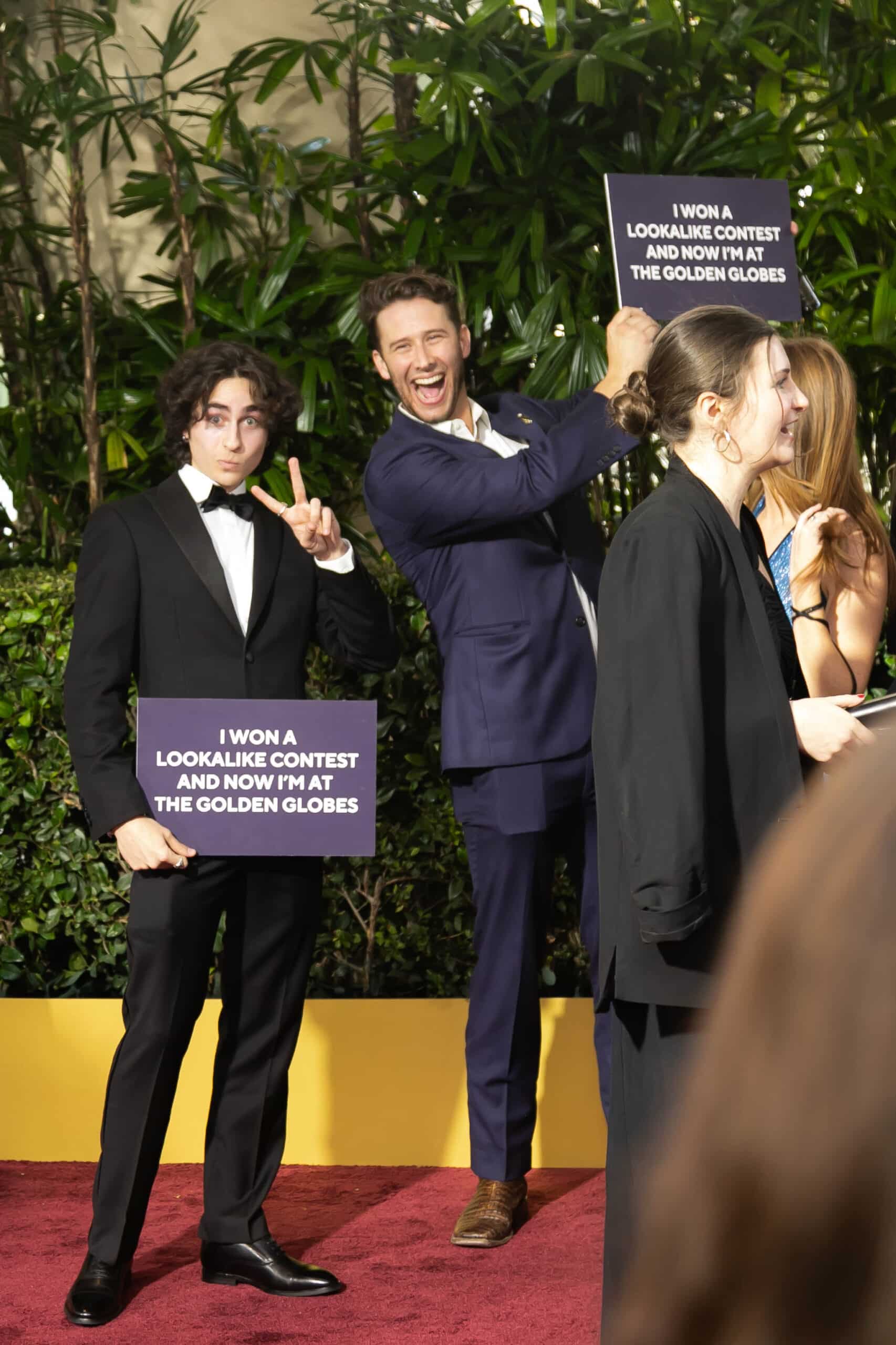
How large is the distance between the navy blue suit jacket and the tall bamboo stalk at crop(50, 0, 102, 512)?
4.52 feet

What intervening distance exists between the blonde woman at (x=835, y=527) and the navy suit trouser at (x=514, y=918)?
614mm

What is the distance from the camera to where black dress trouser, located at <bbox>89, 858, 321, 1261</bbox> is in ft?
8.86

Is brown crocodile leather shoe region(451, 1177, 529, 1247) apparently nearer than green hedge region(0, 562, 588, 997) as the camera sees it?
Yes

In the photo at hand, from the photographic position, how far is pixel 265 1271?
2811mm

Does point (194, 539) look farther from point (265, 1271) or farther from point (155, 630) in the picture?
point (265, 1271)

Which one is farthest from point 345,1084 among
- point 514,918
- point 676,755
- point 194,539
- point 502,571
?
point 676,755

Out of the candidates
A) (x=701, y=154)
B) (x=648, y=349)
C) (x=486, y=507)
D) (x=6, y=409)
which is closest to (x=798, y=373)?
(x=648, y=349)

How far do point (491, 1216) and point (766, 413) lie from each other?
1764 mm

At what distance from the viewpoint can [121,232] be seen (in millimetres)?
4914

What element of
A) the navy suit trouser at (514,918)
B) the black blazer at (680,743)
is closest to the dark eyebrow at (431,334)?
the navy suit trouser at (514,918)

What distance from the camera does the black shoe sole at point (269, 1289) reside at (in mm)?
2803

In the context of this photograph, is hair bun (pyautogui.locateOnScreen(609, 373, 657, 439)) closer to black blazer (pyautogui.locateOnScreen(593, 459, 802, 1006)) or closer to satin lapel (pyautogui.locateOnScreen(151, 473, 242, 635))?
black blazer (pyautogui.locateOnScreen(593, 459, 802, 1006))

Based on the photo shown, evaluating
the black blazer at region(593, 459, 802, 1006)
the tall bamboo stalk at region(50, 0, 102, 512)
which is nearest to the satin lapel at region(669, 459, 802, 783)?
the black blazer at region(593, 459, 802, 1006)

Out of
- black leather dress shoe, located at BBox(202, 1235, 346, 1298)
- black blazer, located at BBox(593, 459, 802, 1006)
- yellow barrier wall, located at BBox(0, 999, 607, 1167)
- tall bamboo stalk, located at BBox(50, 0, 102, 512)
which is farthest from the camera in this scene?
tall bamboo stalk, located at BBox(50, 0, 102, 512)
